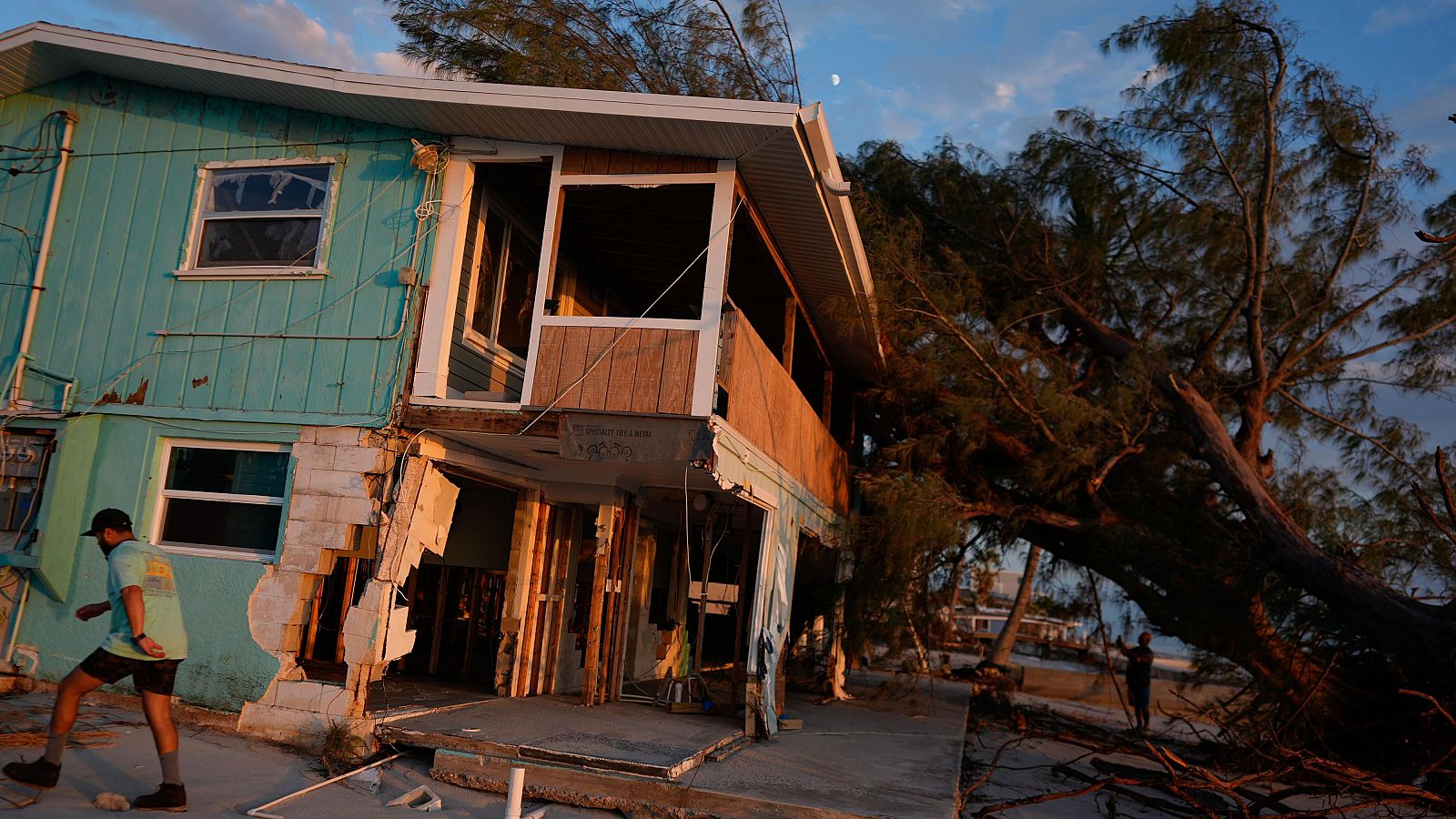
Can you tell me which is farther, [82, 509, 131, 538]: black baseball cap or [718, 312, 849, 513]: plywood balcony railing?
[718, 312, 849, 513]: plywood balcony railing

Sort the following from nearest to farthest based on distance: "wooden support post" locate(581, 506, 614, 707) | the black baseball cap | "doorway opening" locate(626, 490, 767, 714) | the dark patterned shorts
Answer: the dark patterned shorts, the black baseball cap, "wooden support post" locate(581, 506, 614, 707), "doorway opening" locate(626, 490, 767, 714)

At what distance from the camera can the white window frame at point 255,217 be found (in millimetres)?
8953

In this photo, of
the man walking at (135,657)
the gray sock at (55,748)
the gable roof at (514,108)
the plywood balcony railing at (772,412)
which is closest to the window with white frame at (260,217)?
the gable roof at (514,108)

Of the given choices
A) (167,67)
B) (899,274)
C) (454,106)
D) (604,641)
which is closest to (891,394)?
(899,274)

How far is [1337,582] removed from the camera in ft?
38.3

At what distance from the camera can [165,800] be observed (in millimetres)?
5797

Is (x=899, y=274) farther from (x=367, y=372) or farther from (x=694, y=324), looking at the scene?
(x=367, y=372)

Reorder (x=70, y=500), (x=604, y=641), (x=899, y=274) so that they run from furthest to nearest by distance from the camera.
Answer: (x=899, y=274) → (x=604, y=641) → (x=70, y=500)

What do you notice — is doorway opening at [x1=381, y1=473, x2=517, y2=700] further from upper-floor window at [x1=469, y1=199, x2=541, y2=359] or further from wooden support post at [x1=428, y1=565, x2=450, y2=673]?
upper-floor window at [x1=469, y1=199, x2=541, y2=359]

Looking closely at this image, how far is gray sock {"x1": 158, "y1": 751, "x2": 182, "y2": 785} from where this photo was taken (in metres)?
5.78

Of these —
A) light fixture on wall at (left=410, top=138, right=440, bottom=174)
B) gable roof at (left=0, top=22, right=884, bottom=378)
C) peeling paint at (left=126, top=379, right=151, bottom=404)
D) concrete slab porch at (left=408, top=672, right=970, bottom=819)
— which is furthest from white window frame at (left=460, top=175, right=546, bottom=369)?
concrete slab porch at (left=408, top=672, right=970, bottom=819)

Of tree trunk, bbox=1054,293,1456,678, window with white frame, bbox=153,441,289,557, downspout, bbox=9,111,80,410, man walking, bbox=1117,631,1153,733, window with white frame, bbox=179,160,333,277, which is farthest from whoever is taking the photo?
man walking, bbox=1117,631,1153,733

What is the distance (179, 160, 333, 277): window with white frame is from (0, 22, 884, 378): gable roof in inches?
25.0

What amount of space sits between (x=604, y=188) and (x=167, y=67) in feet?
13.0
